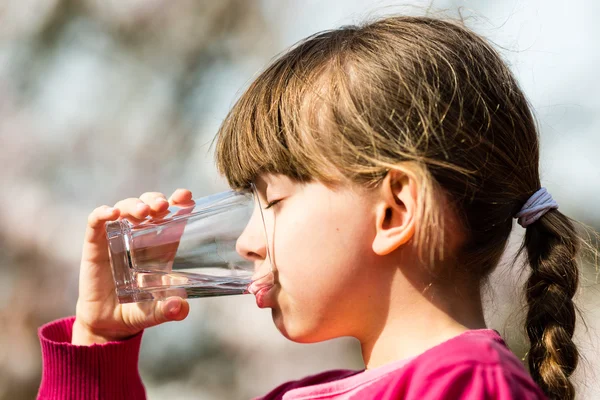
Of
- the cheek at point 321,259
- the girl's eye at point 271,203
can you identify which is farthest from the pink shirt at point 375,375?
the girl's eye at point 271,203

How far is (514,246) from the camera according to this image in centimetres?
160

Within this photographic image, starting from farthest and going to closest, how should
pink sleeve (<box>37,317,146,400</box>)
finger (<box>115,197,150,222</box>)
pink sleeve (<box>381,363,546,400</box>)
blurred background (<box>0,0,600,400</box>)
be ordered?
blurred background (<box>0,0,600,400</box>), pink sleeve (<box>37,317,146,400</box>), finger (<box>115,197,150,222</box>), pink sleeve (<box>381,363,546,400</box>)

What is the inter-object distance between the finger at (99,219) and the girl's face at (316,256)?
0.91ft

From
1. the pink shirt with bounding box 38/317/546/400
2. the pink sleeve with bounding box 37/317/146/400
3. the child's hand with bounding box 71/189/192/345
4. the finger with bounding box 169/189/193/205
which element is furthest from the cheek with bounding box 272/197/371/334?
the pink sleeve with bounding box 37/317/146/400

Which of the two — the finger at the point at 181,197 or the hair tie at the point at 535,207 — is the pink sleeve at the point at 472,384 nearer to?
→ the hair tie at the point at 535,207

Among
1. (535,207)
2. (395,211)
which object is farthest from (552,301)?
(395,211)

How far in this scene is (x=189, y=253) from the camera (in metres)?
1.17

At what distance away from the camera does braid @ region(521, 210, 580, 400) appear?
1097 mm

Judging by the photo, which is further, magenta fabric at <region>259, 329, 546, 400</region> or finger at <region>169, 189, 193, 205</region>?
finger at <region>169, 189, 193, 205</region>

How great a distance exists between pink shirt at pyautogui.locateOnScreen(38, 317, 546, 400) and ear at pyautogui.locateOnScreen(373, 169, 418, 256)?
0.15 meters

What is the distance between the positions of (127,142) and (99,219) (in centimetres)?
76

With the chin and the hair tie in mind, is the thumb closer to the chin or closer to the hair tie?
the chin

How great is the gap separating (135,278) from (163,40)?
1063 millimetres

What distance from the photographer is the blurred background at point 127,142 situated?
6.65 ft
